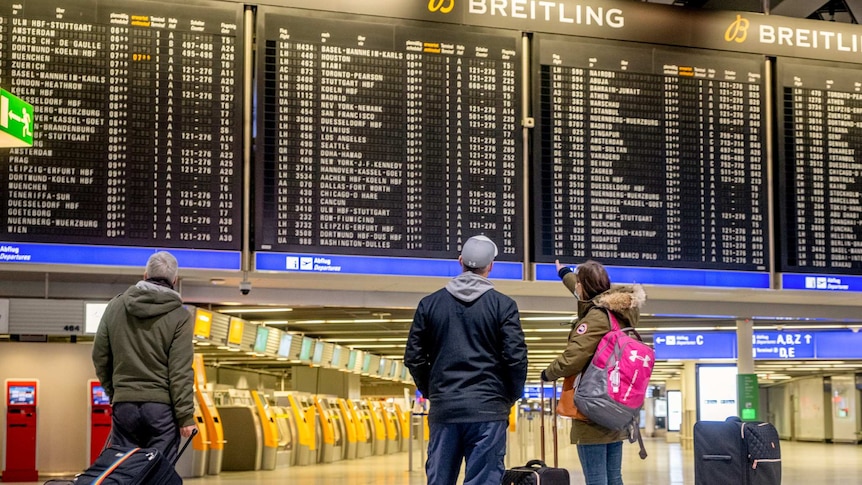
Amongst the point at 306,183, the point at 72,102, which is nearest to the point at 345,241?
the point at 306,183

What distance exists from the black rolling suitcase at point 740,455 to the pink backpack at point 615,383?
186 cm

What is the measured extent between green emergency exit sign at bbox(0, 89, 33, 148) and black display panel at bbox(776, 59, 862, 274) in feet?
21.6

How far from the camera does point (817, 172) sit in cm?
1044

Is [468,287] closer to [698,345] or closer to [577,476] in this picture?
[577,476]

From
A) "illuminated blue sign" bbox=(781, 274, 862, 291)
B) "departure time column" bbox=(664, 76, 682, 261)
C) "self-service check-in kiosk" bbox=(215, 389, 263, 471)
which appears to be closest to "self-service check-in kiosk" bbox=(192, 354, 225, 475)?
"self-service check-in kiosk" bbox=(215, 389, 263, 471)

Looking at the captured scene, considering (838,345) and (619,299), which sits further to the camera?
(838,345)

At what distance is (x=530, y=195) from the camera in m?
9.74

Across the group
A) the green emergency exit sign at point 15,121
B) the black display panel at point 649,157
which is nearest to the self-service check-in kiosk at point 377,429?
the black display panel at point 649,157

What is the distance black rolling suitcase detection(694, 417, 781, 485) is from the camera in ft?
22.2

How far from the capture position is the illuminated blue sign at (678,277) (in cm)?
974

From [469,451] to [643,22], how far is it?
258 inches

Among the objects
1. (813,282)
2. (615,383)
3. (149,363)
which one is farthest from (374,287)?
(149,363)

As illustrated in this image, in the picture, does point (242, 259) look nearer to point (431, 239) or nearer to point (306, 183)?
point (306, 183)

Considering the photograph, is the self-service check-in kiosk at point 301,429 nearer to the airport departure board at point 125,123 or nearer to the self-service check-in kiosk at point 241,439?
the self-service check-in kiosk at point 241,439
